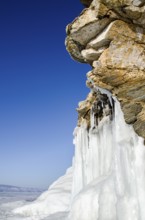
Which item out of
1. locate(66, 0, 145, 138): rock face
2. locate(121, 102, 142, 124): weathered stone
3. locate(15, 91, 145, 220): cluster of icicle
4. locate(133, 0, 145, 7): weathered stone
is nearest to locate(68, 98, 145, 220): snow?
locate(15, 91, 145, 220): cluster of icicle

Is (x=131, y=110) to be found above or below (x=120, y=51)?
below

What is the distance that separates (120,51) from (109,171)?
8902mm

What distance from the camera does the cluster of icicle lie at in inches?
452

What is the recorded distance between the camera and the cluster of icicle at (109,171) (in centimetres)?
1148

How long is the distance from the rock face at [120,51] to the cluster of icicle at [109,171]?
939 mm

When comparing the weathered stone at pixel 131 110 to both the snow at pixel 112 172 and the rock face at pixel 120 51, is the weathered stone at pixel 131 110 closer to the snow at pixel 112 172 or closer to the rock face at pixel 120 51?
the rock face at pixel 120 51

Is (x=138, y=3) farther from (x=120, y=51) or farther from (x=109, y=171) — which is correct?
(x=109, y=171)

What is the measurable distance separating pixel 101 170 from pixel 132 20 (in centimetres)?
1106

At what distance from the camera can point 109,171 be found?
18.2 meters

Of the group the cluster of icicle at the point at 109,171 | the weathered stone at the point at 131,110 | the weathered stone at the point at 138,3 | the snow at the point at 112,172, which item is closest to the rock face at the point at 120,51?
the weathered stone at the point at 131,110

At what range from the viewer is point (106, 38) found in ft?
38.4

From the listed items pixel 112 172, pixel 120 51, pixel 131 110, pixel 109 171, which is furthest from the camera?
pixel 109 171

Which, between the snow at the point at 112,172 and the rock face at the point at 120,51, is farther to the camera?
the snow at the point at 112,172

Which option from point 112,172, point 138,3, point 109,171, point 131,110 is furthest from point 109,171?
point 138,3
